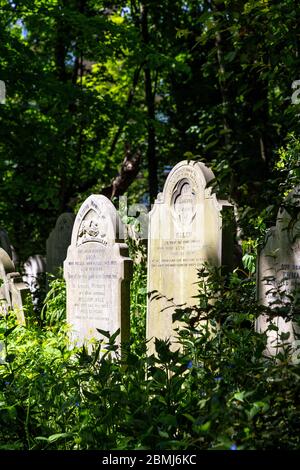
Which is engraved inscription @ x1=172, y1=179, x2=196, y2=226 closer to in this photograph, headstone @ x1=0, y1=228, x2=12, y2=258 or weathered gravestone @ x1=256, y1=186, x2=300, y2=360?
weathered gravestone @ x1=256, y1=186, x2=300, y2=360

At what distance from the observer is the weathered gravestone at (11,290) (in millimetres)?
8023

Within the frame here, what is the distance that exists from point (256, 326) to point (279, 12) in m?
2.13

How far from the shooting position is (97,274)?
6.85 m

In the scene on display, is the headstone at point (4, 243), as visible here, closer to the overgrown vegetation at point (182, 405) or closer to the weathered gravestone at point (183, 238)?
the weathered gravestone at point (183, 238)

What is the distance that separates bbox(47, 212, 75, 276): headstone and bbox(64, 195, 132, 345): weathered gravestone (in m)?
2.82

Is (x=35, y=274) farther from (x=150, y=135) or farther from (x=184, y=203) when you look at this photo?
(x=184, y=203)

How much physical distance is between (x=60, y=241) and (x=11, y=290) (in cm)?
216

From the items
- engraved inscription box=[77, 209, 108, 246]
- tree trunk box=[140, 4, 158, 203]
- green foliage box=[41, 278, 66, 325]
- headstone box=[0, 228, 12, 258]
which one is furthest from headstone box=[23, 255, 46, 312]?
engraved inscription box=[77, 209, 108, 246]

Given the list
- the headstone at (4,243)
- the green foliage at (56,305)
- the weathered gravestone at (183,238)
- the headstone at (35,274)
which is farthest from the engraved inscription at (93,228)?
the headstone at (35,274)

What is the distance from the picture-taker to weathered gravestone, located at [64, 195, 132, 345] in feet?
21.3

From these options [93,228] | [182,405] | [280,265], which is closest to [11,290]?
[93,228]
